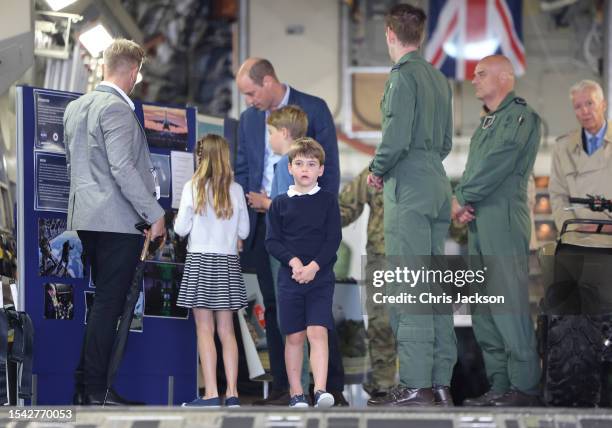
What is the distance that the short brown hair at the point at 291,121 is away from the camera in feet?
20.3

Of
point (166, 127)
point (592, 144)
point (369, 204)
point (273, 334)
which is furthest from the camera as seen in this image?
point (369, 204)

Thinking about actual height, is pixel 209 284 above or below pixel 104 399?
above

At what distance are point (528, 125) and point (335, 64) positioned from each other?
195 inches

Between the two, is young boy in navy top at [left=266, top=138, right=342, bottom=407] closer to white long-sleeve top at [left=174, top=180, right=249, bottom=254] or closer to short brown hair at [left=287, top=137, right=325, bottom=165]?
short brown hair at [left=287, top=137, right=325, bottom=165]

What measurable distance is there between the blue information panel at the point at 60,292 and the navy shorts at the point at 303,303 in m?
0.93

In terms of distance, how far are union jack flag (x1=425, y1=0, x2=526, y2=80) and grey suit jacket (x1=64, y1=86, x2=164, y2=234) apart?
5802mm

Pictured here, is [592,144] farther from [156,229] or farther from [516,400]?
[156,229]

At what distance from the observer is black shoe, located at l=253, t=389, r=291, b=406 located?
6289 millimetres

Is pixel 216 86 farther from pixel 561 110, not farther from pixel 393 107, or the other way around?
pixel 393 107

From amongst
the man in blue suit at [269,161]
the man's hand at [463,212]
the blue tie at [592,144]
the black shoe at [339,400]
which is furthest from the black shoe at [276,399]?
the blue tie at [592,144]

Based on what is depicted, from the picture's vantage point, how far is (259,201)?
636 centimetres

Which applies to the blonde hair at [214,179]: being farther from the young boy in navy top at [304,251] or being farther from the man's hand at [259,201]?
the young boy in navy top at [304,251]

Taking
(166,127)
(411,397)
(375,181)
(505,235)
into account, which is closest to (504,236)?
(505,235)

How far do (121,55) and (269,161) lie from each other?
3.38 ft
